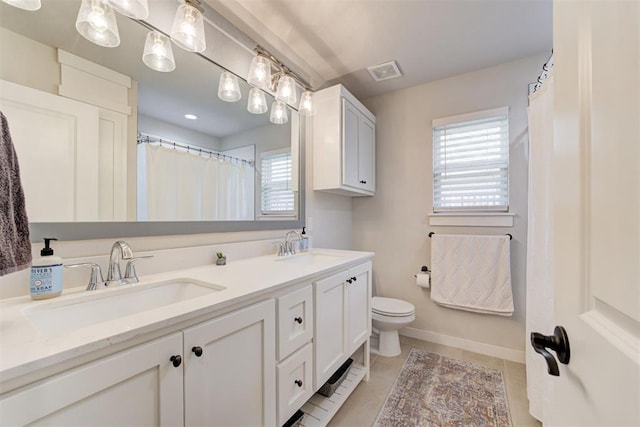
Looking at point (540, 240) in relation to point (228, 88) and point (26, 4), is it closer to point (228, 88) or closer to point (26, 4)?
point (228, 88)

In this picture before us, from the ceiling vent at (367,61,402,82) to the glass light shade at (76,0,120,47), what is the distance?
1.80 m

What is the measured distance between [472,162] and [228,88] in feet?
6.77

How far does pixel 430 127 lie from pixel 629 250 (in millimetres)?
2429

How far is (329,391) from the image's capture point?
1609 millimetres

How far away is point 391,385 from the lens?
1799mm

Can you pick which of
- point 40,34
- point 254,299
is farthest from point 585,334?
point 40,34

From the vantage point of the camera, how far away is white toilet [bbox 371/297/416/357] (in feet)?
6.86

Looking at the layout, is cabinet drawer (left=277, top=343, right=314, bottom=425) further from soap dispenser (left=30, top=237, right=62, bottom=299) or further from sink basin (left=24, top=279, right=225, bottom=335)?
soap dispenser (left=30, top=237, right=62, bottom=299)

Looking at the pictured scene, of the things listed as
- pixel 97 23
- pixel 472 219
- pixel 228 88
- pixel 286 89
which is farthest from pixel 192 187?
pixel 472 219

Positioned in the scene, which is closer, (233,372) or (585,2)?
(585,2)

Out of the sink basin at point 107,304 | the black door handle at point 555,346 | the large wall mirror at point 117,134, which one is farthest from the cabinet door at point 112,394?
the black door handle at point 555,346

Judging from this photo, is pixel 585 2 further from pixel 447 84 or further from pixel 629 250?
pixel 447 84

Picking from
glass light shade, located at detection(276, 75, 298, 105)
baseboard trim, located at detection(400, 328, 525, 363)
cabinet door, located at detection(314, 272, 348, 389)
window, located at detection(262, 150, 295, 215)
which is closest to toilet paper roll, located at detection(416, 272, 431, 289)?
baseboard trim, located at detection(400, 328, 525, 363)

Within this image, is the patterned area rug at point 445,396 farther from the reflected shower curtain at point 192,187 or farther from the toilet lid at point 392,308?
the reflected shower curtain at point 192,187
